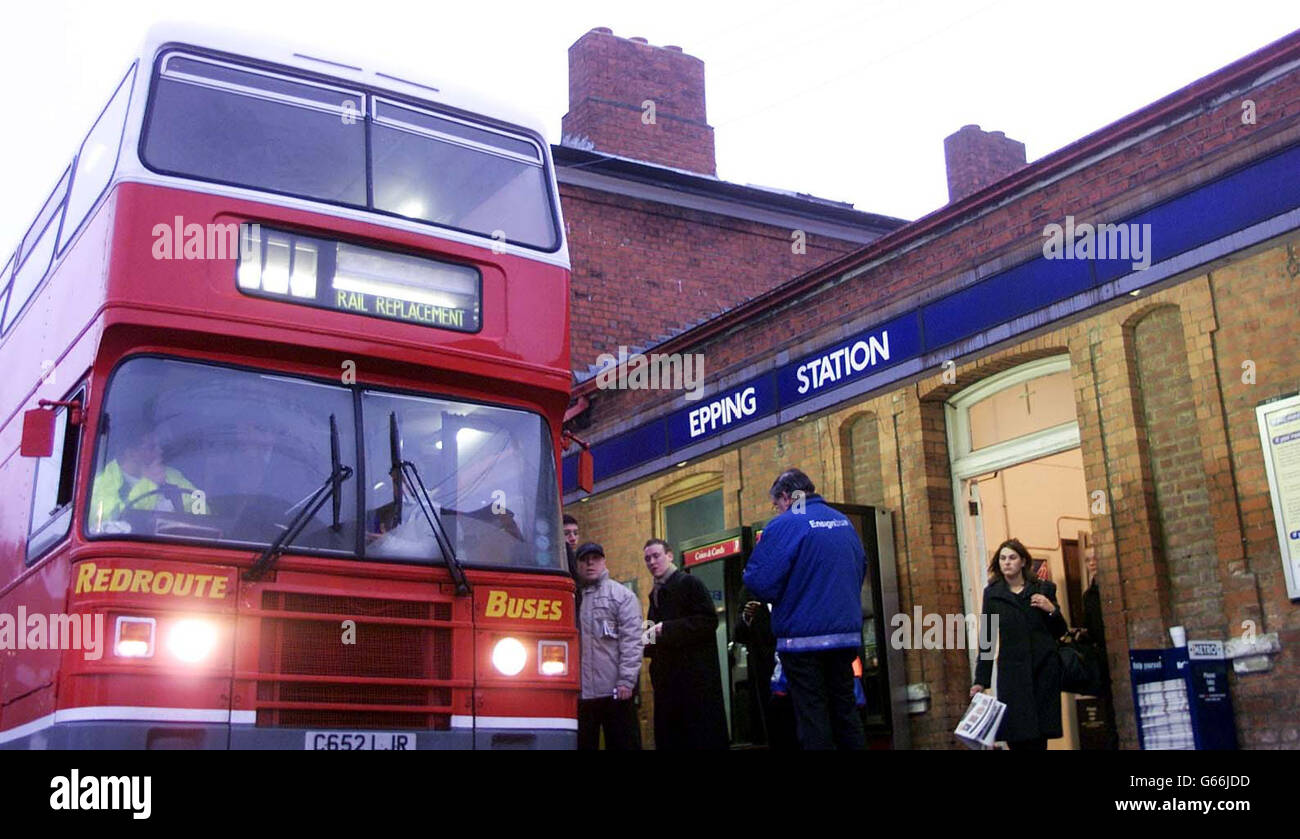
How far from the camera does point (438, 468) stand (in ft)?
26.2

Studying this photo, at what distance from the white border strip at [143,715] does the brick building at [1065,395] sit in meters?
6.42

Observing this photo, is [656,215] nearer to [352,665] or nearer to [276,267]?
[276,267]

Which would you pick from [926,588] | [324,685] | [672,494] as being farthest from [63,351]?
[672,494]

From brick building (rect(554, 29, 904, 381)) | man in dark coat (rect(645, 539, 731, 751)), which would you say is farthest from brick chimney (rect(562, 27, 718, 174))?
man in dark coat (rect(645, 539, 731, 751))

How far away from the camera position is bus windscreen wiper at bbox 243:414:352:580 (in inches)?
280

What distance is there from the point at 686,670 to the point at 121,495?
4036 mm

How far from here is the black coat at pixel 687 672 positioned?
9359 mm

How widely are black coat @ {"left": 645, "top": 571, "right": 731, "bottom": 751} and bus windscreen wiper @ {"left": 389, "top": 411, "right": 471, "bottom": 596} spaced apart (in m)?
2.16

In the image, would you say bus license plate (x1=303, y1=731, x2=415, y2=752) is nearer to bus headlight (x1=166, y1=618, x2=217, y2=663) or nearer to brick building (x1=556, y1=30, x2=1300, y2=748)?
bus headlight (x1=166, y1=618, x2=217, y2=663)

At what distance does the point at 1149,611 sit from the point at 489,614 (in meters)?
5.03

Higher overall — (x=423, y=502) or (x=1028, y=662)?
(x=423, y=502)

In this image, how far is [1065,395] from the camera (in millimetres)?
11406

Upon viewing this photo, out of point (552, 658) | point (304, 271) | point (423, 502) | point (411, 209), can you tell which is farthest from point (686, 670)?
point (304, 271)
